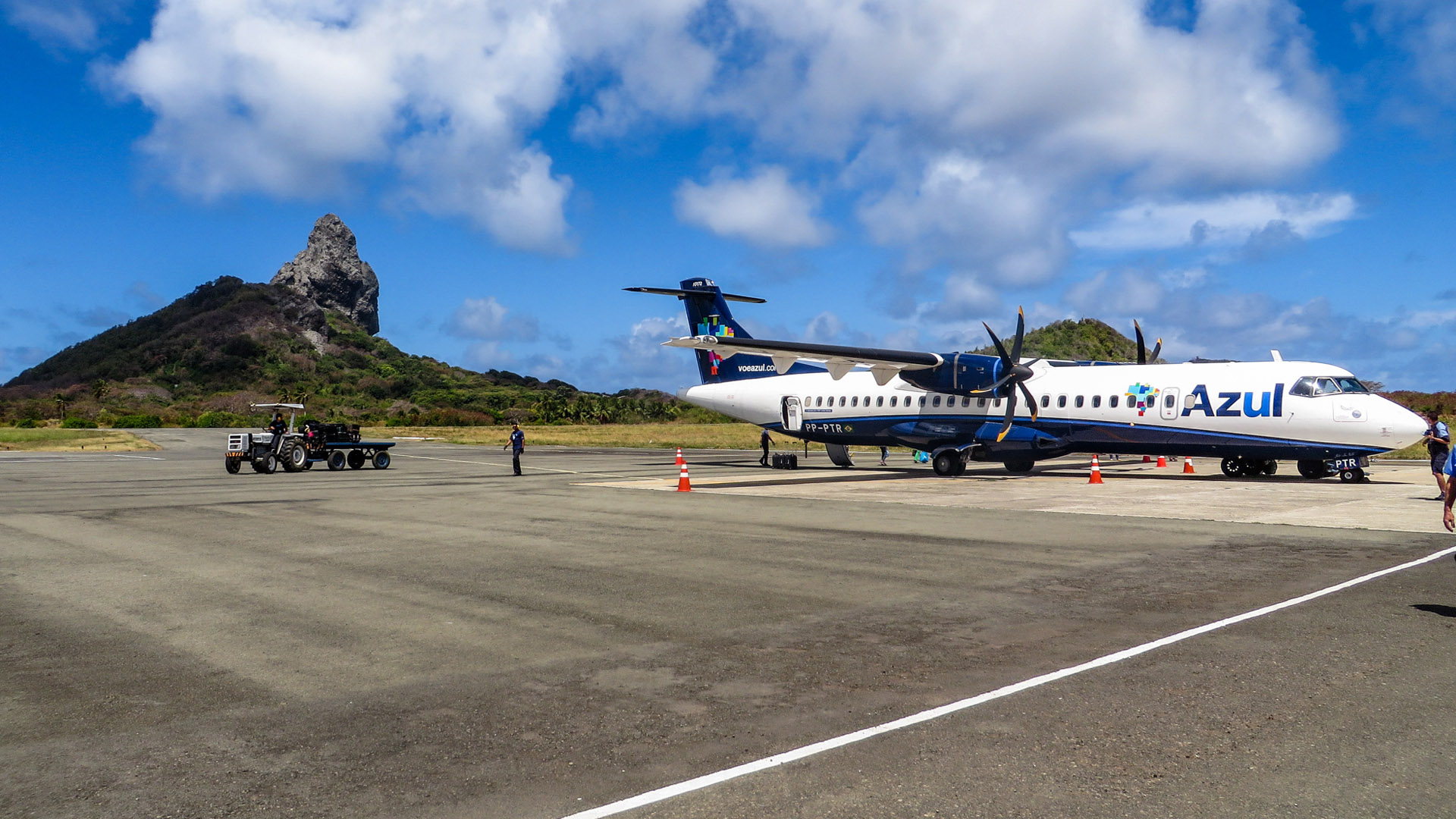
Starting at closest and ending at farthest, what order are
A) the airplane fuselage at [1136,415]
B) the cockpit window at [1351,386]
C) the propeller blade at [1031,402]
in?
1. the airplane fuselage at [1136,415]
2. the cockpit window at [1351,386]
3. the propeller blade at [1031,402]

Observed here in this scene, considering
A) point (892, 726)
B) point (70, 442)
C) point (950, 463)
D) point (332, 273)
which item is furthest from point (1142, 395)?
point (332, 273)

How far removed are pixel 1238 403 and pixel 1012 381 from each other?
5.62 m

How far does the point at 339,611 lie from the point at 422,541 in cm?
479

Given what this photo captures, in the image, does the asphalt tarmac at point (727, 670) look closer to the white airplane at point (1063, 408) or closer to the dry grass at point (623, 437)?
the white airplane at point (1063, 408)

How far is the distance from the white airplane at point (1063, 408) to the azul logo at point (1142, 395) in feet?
0.11

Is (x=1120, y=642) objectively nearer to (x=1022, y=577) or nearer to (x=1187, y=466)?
(x=1022, y=577)

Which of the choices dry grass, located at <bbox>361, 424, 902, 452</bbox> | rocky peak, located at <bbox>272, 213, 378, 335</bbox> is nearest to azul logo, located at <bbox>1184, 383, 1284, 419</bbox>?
dry grass, located at <bbox>361, 424, 902, 452</bbox>

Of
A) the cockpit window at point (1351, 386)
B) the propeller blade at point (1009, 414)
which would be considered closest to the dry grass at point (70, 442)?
the propeller blade at point (1009, 414)

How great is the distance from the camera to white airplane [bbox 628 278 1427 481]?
21359 mm

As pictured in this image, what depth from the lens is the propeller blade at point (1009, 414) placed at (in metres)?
25.5

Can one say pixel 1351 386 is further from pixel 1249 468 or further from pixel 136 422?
pixel 136 422

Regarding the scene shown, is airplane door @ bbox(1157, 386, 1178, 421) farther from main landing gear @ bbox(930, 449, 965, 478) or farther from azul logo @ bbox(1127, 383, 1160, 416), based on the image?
main landing gear @ bbox(930, 449, 965, 478)

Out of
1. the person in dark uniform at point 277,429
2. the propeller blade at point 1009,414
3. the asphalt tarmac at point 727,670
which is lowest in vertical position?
the asphalt tarmac at point 727,670

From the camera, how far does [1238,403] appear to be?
22.1 m
